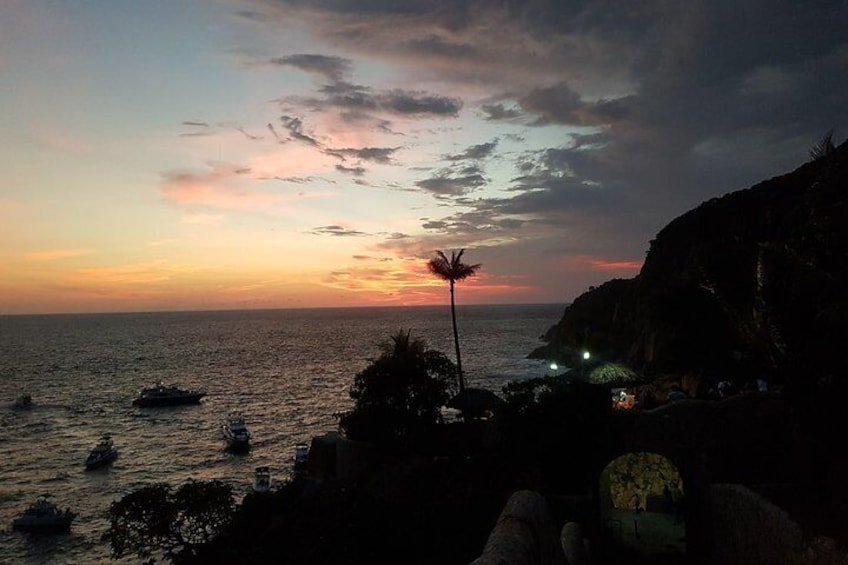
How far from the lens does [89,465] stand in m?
52.4

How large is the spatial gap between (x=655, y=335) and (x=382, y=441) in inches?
1821

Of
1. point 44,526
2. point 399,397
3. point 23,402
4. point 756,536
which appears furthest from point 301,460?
point 23,402

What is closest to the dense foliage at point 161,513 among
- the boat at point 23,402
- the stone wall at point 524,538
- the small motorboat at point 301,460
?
the small motorboat at point 301,460

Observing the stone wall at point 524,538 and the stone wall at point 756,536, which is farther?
the stone wall at point 756,536

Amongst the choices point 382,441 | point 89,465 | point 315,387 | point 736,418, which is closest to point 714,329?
point 736,418

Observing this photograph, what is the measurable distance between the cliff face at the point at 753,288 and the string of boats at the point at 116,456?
26576mm

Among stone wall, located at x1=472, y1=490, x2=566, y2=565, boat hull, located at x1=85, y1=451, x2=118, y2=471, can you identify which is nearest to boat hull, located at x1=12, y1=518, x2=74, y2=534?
boat hull, located at x1=85, y1=451, x2=118, y2=471

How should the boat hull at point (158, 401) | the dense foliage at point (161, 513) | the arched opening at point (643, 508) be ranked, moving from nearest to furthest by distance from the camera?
the arched opening at point (643, 508) < the dense foliage at point (161, 513) < the boat hull at point (158, 401)

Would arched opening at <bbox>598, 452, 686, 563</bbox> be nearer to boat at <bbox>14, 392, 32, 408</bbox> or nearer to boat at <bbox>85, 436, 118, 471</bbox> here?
boat at <bbox>85, 436, 118, 471</bbox>

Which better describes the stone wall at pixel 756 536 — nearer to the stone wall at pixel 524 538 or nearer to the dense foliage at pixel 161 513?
the stone wall at pixel 524 538

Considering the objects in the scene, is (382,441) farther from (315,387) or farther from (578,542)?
(315,387)

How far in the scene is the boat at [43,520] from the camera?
38.7 meters

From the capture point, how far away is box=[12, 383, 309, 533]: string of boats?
1533 inches

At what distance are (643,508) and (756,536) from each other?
306 centimetres
